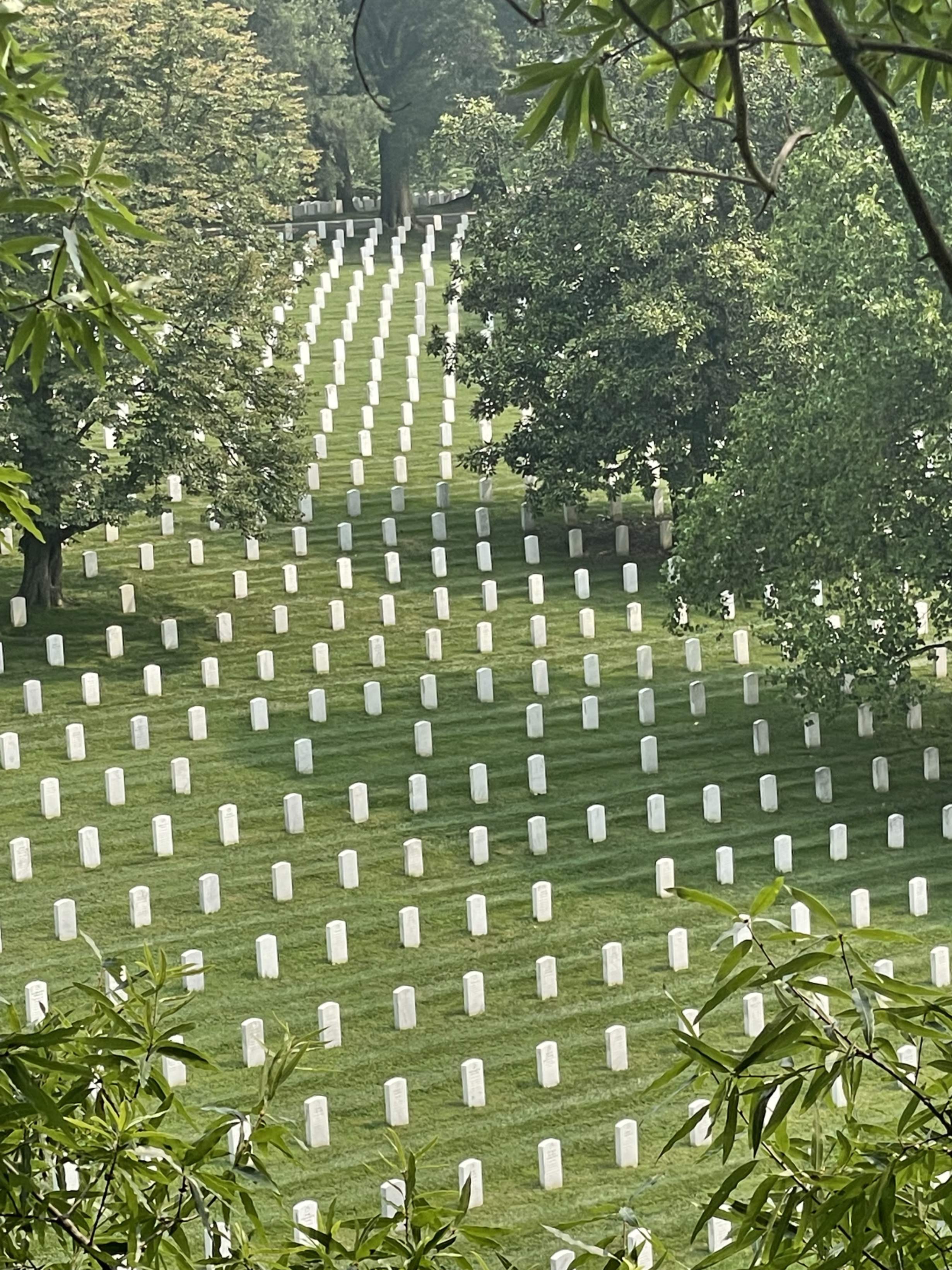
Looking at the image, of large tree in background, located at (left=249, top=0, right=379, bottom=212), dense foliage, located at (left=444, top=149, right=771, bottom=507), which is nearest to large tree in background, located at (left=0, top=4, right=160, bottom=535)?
dense foliage, located at (left=444, top=149, right=771, bottom=507)

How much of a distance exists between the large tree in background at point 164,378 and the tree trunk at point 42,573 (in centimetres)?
2

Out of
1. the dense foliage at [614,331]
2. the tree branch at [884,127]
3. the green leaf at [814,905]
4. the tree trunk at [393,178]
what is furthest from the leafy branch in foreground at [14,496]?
the tree trunk at [393,178]

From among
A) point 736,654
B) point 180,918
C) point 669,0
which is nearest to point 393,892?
point 180,918

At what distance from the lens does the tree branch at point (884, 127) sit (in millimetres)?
2912

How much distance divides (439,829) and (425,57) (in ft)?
117

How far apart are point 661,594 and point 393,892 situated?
963 centimetres

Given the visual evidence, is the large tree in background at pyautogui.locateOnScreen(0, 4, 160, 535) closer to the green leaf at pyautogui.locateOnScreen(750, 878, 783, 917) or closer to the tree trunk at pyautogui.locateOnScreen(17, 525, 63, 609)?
the green leaf at pyautogui.locateOnScreen(750, 878, 783, 917)

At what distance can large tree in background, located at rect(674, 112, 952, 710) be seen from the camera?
22.4m

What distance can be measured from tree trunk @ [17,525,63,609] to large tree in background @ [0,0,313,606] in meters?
0.02

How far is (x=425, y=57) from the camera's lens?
5297cm

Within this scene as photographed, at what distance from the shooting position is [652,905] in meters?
19.3

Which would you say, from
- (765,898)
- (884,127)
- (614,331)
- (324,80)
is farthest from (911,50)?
(324,80)

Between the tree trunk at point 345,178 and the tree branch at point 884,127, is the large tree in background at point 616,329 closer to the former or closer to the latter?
the tree trunk at point 345,178

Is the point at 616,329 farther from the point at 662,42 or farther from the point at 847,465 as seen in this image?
the point at 662,42
